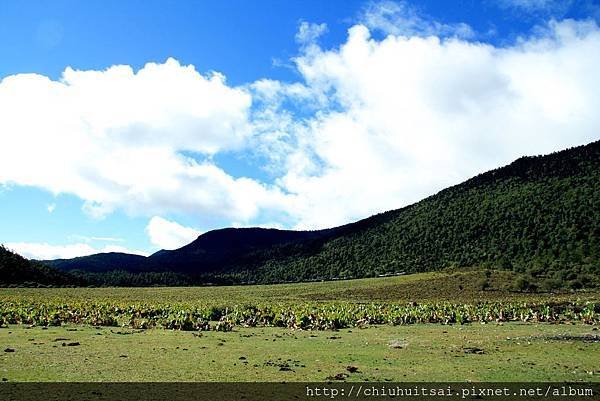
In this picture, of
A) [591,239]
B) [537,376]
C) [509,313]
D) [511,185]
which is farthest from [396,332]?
[511,185]

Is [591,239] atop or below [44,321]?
atop

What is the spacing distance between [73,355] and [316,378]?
9703 mm

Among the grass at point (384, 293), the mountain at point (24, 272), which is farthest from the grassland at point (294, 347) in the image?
the mountain at point (24, 272)

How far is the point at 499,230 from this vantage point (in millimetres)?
116438

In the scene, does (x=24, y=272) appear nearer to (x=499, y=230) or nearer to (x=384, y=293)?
(x=384, y=293)

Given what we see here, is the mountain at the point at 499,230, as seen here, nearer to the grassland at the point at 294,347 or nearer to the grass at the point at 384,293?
the grass at the point at 384,293

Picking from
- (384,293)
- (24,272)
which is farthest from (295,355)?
(24,272)

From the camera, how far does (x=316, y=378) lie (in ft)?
53.4

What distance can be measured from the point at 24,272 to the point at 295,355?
145 meters

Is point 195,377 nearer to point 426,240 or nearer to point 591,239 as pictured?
point 591,239

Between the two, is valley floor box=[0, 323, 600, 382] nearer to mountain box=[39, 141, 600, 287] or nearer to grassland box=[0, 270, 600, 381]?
grassland box=[0, 270, 600, 381]

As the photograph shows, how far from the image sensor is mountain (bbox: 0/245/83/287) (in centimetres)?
13612

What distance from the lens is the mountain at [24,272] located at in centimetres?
13612

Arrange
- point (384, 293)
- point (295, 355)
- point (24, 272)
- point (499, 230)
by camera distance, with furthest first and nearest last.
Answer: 1. point (24, 272)
2. point (499, 230)
3. point (384, 293)
4. point (295, 355)
